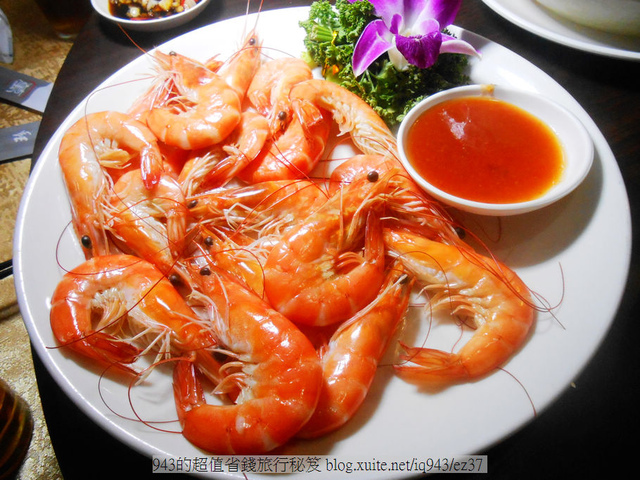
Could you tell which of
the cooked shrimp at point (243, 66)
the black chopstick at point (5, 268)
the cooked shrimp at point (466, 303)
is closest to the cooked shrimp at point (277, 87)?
the cooked shrimp at point (243, 66)

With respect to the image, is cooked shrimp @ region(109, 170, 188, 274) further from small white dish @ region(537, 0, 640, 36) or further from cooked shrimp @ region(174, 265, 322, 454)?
small white dish @ region(537, 0, 640, 36)

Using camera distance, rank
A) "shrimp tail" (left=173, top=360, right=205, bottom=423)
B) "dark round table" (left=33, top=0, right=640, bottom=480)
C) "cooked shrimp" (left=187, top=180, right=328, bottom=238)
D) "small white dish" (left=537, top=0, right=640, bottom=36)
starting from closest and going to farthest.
A: "shrimp tail" (left=173, top=360, right=205, bottom=423) < "dark round table" (left=33, top=0, right=640, bottom=480) < "cooked shrimp" (left=187, top=180, right=328, bottom=238) < "small white dish" (left=537, top=0, right=640, bottom=36)

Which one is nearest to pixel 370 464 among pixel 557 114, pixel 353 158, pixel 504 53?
pixel 353 158

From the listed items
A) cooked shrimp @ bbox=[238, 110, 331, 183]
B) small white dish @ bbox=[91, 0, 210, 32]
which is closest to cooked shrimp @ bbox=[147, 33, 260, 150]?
cooked shrimp @ bbox=[238, 110, 331, 183]

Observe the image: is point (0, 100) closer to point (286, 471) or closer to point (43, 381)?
point (43, 381)

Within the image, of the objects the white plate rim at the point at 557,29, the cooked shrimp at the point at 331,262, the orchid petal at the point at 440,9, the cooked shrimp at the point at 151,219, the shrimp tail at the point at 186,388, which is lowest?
the shrimp tail at the point at 186,388

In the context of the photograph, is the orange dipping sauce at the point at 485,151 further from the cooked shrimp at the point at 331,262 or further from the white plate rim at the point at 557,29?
the white plate rim at the point at 557,29

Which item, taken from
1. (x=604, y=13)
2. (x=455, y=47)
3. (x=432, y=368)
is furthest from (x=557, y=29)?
(x=432, y=368)
